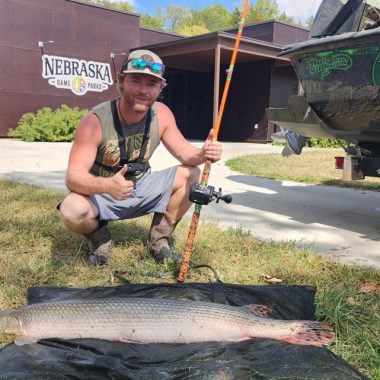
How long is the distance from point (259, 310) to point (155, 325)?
59cm

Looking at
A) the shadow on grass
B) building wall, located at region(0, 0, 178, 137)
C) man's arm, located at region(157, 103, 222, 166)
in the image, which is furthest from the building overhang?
man's arm, located at region(157, 103, 222, 166)

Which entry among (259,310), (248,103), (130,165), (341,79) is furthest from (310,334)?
(248,103)

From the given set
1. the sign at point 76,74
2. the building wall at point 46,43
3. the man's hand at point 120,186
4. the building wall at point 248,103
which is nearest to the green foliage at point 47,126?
the building wall at point 46,43

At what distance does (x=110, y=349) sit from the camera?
7.03ft

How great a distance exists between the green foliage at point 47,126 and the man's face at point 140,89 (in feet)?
49.0

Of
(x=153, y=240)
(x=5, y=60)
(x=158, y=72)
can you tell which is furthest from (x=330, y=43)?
(x=5, y=60)

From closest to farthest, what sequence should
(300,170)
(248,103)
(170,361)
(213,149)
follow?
(170,361), (213,149), (300,170), (248,103)

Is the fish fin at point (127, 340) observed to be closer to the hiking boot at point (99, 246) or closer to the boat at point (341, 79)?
the hiking boot at point (99, 246)

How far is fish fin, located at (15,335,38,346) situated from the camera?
7.06 ft

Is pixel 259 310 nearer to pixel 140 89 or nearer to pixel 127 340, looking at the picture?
pixel 127 340

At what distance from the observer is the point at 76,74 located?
19.6 meters

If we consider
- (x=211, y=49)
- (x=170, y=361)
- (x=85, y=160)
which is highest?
(x=211, y=49)

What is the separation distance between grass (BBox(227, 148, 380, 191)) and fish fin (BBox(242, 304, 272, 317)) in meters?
5.26

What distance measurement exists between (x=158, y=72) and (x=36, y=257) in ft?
5.45
